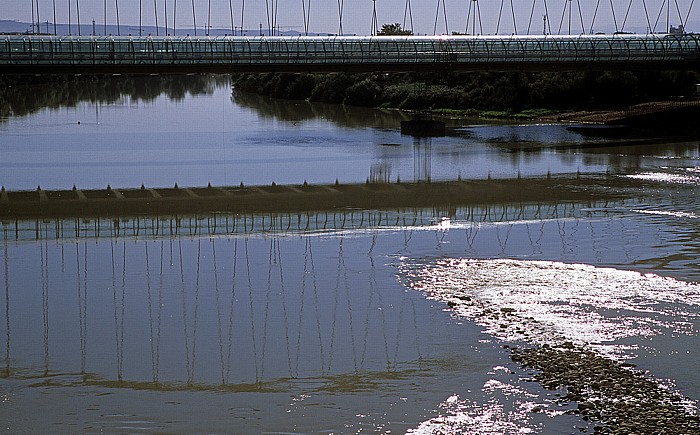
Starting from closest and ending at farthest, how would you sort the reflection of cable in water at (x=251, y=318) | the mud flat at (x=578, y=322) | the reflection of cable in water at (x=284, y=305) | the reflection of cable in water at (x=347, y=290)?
the mud flat at (x=578, y=322)
the reflection of cable in water at (x=251, y=318)
the reflection of cable in water at (x=284, y=305)
the reflection of cable in water at (x=347, y=290)

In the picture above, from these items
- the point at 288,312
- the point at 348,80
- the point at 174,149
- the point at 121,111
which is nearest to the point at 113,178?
the point at 174,149

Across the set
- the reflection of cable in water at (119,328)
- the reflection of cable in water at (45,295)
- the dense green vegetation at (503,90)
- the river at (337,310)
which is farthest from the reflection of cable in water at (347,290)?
the dense green vegetation at (503,90)

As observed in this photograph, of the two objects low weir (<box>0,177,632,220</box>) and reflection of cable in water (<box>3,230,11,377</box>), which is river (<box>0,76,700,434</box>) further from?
low weir (<box>0,177,632,220</box>)

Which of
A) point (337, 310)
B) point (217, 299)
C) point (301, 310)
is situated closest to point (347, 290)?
point (337, 310)

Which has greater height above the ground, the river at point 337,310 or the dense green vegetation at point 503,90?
the dense green vegetation at point 503,90

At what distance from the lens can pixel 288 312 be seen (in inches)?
682

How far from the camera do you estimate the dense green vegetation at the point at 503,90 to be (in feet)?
233

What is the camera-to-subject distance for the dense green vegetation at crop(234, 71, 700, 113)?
7094 cm

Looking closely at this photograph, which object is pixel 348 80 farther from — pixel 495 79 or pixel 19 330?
pixel 19 330

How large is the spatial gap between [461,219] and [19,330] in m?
13.5

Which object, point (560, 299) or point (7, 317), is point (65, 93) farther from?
point (560, 299)

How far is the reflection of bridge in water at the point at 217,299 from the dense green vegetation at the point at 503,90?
38.0 meters

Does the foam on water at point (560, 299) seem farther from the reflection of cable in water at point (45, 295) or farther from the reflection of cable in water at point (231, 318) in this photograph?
the reflection of cable in water at point (45, 295)

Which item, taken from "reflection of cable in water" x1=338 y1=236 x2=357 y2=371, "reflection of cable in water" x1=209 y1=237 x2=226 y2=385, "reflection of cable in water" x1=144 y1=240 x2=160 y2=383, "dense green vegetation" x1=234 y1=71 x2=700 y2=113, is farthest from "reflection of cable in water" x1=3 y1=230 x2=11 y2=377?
"dense green vegetation" x1=234 y1=71 x2=700 y2=113
